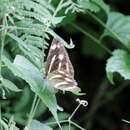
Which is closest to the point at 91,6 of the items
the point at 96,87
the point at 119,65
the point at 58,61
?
the point at 119,65

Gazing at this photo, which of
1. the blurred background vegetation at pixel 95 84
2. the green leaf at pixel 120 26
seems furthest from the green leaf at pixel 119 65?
the blurred background vegetation at pixel 95 84

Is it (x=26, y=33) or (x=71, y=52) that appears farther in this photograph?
(x=71, y=52)

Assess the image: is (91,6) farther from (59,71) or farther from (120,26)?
(59,71)

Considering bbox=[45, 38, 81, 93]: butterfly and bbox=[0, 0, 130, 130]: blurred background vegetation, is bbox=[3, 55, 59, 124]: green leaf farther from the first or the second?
bbox=[0, 0, 130, 130]: blurred background vegetation

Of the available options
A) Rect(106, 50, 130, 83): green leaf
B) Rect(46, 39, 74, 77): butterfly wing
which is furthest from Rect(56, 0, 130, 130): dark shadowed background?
Rect(46, 39, 74, 77): butterfly wing

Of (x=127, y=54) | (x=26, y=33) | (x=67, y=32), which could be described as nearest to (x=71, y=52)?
(x=67, y=32)

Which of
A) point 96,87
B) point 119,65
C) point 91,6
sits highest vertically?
point 91,6

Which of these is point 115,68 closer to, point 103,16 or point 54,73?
point 103,16
